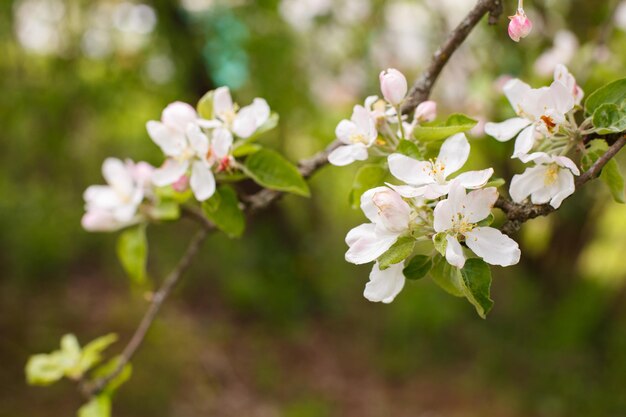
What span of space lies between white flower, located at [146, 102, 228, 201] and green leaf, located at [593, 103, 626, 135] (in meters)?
0.50

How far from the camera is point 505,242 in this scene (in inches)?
27.6

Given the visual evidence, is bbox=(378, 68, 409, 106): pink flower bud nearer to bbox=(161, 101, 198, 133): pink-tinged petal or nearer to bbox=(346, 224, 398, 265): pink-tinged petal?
bbox=(346, 224, 398, 265): pink-tinged petal

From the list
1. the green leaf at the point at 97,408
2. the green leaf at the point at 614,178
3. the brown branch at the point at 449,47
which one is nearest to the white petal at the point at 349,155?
the brown branch at the point at 449,47

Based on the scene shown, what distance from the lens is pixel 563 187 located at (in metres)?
0.74

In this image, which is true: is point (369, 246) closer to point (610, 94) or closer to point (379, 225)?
point (379, 225)

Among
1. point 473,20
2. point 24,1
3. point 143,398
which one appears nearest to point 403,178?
point 473,20

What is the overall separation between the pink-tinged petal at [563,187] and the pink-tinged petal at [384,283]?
0.64ft

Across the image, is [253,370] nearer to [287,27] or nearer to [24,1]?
[287,27]

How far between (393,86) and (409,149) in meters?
0.09

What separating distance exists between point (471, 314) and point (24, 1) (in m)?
3.30

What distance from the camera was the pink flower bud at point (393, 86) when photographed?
2.74 feet

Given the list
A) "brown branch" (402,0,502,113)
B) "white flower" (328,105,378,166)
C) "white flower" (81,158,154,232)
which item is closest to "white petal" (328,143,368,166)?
"white flower" (328,105,378,166)

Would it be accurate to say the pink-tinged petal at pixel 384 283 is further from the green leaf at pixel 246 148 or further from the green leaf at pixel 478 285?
the green leaf at pixel 246 148

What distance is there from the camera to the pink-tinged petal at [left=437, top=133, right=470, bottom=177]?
31.1 inches
